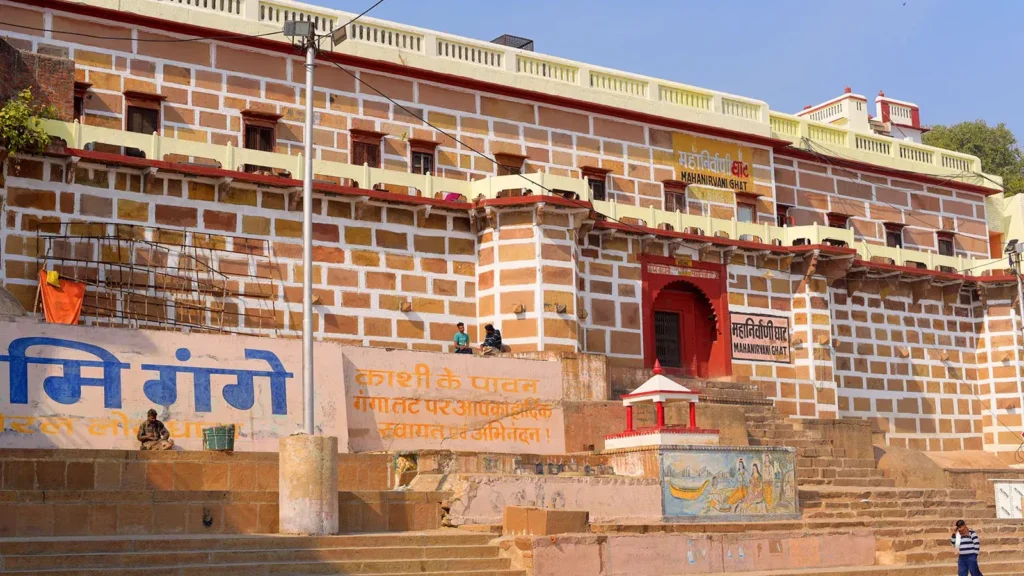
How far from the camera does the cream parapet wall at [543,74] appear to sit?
29.5m

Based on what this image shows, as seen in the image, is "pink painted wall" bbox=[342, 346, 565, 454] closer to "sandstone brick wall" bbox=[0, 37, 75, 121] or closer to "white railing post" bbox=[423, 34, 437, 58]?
"sandstone brick wall" bbox=[0, 37, 75, 121]

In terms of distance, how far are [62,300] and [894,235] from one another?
24.6 m

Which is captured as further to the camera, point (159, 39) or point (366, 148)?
point (366, 148)

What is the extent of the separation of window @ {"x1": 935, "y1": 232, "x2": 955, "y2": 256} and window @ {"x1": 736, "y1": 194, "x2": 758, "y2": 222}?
7635 millimetres

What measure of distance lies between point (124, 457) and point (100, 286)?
7541mm

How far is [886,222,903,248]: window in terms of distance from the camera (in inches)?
1538

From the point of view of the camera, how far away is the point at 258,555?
17.0m

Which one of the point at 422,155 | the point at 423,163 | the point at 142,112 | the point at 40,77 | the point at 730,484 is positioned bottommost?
the point at 730,484

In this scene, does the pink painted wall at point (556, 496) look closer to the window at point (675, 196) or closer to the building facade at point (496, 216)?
the building facade at point (496, 216)

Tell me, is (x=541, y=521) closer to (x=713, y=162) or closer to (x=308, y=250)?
(x=308, y=250)

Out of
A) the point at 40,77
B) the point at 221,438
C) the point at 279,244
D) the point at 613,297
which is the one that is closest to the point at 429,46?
the point at 279,244

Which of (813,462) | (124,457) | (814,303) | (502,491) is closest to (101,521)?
(124,457)

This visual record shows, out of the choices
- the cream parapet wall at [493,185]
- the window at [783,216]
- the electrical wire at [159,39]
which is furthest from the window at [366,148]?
the window at [783,216]

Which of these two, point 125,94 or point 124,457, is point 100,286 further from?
point 124,457
